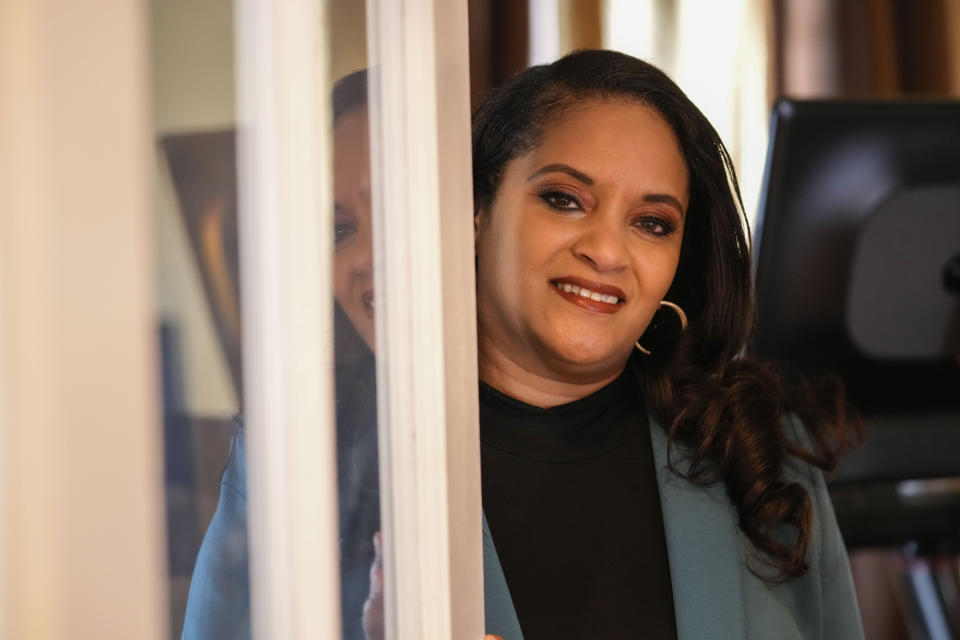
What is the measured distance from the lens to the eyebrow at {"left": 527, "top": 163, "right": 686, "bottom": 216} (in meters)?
1.04

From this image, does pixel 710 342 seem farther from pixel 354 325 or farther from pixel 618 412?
pixel 354 325

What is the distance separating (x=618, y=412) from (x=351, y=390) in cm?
65

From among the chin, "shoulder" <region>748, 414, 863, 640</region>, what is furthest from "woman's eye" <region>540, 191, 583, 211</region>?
"shoulder" <region>748, 414, 863, 640</region>

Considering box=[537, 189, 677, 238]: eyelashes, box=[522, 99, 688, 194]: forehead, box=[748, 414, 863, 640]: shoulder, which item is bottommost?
box=[748, 414, 863, 640]: shoulder

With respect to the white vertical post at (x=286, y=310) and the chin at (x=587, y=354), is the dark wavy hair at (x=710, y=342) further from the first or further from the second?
the white vertical post at (x=286, y=310)

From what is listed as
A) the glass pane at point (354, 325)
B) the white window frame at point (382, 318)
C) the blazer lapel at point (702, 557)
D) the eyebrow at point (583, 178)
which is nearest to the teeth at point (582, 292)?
the eyebrow at point (583, 178)

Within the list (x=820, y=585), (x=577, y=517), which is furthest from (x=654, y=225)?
(x=820, y=585)

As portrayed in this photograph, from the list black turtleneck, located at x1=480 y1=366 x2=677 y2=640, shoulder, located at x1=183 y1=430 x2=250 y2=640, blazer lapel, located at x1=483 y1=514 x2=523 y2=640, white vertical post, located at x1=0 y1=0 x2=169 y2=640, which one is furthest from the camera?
black turtleneck, located at x1=480 y1=366 x2=677 y2=640

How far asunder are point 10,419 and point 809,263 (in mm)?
1137

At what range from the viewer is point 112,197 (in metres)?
0.35

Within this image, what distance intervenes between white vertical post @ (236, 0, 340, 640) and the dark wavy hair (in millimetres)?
611

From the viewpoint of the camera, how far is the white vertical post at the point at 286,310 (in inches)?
18.4

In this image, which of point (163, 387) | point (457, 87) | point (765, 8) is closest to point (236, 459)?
point (163, 387)

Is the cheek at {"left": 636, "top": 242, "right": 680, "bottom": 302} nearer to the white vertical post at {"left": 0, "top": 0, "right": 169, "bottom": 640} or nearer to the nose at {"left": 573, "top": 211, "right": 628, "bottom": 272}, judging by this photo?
the nose at {"left": 573, "top": 211, "right": 628, "bottom": 272}
